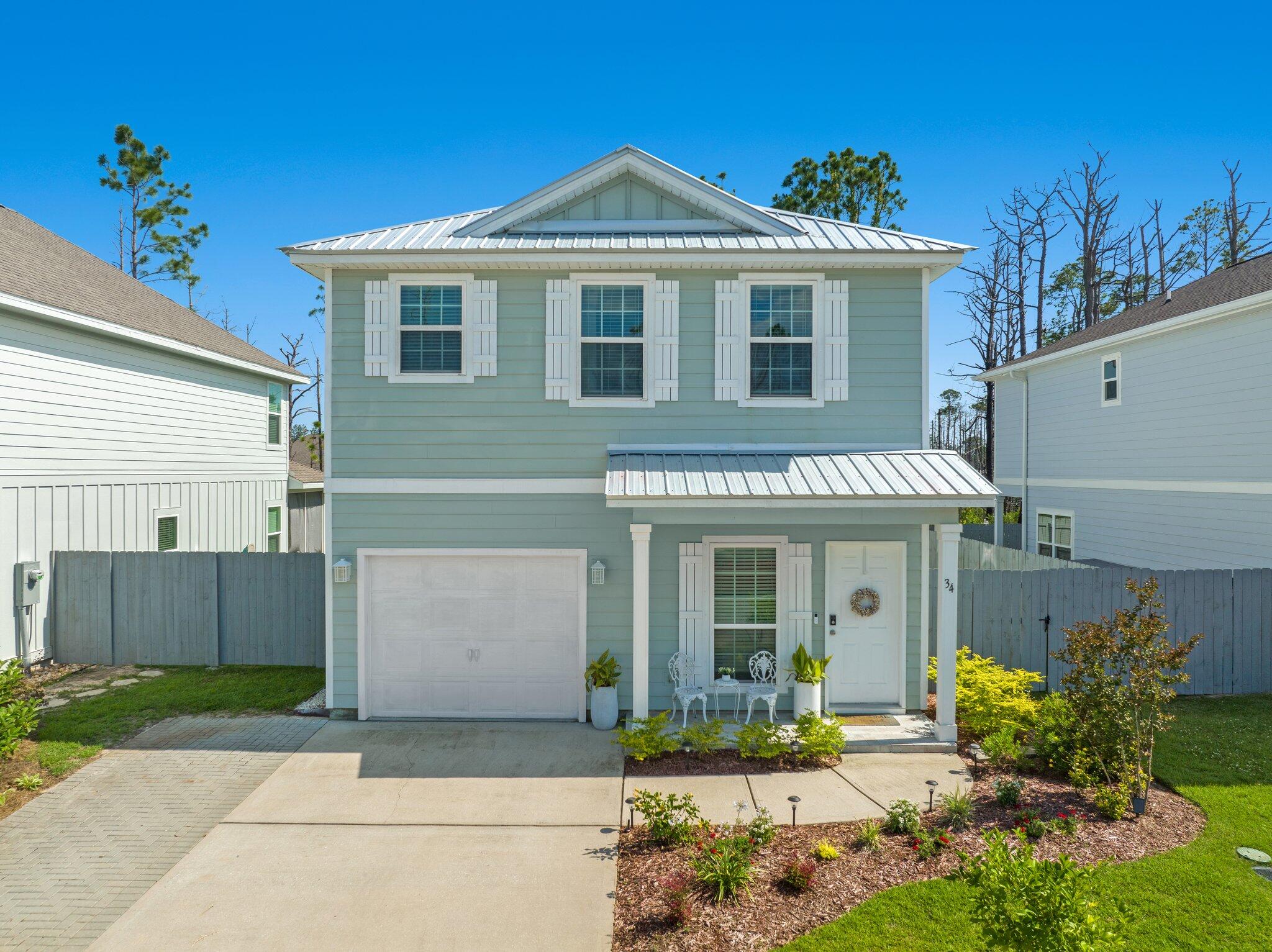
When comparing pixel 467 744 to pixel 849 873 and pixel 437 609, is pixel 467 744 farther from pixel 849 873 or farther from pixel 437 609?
pixel 849 873

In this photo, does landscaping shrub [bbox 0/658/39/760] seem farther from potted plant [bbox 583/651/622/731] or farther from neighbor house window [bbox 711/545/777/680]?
neighbor house window [bbox 711/545/777/680]

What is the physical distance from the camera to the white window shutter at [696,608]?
818 centimetres

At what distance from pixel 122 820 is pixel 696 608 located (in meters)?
5.95

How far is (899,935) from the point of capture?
4.23m

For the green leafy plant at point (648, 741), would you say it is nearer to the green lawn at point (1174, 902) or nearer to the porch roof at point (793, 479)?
the porch roof at point (793, 479)

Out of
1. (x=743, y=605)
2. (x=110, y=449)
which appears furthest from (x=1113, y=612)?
(x=110, y=449)

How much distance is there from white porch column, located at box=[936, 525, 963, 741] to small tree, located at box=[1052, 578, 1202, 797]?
4.05 feet

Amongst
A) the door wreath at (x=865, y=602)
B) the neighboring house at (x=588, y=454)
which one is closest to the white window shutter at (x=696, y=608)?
the neighboring house at (x=588, y=454)

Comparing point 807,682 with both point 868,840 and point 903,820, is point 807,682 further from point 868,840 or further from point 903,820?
point 868,840

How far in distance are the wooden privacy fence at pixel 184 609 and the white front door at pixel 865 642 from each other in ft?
24.9

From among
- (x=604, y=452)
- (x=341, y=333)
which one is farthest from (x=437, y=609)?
(x=341, y=333)

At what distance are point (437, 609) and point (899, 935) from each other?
6.02 m

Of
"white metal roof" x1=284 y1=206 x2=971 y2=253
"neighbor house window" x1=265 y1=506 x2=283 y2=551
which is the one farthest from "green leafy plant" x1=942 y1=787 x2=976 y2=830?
"neighbor house window" x1=265 y1=506 x2=283 y2=551

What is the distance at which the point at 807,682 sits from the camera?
7.63 m
